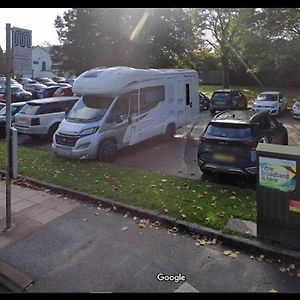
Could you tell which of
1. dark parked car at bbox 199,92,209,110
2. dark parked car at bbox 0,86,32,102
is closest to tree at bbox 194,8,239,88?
dark parked car at bbox 199,92,209,110

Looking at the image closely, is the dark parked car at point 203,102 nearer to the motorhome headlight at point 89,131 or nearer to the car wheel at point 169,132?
the car wheel at point 169,132

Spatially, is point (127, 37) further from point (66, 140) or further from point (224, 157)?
point (224, 157)

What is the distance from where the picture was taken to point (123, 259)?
4516 mm

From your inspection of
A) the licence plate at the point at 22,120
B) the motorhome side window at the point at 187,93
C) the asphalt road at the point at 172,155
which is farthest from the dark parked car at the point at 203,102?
the licence plate at the point at 22,120

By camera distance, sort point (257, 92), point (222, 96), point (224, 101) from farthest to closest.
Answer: point (257, 92) → point (222, 96) → point (224, 101)

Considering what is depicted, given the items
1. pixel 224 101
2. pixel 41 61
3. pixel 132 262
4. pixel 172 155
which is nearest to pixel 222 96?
pixel 224 101

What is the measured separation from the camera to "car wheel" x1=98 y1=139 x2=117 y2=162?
9.55 m

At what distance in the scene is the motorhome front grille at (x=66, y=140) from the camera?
9250 mm

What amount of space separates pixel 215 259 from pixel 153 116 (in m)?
7.39

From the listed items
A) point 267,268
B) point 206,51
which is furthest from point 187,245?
point 206,51

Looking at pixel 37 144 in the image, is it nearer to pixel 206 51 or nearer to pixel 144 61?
pixel 144 61

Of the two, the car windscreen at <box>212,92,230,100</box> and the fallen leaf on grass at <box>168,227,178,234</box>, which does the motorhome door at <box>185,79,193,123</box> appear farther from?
the fallen leaf on grass at <box>168,227,178,234</box>

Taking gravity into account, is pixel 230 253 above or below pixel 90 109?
below

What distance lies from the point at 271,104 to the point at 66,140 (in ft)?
43.0
